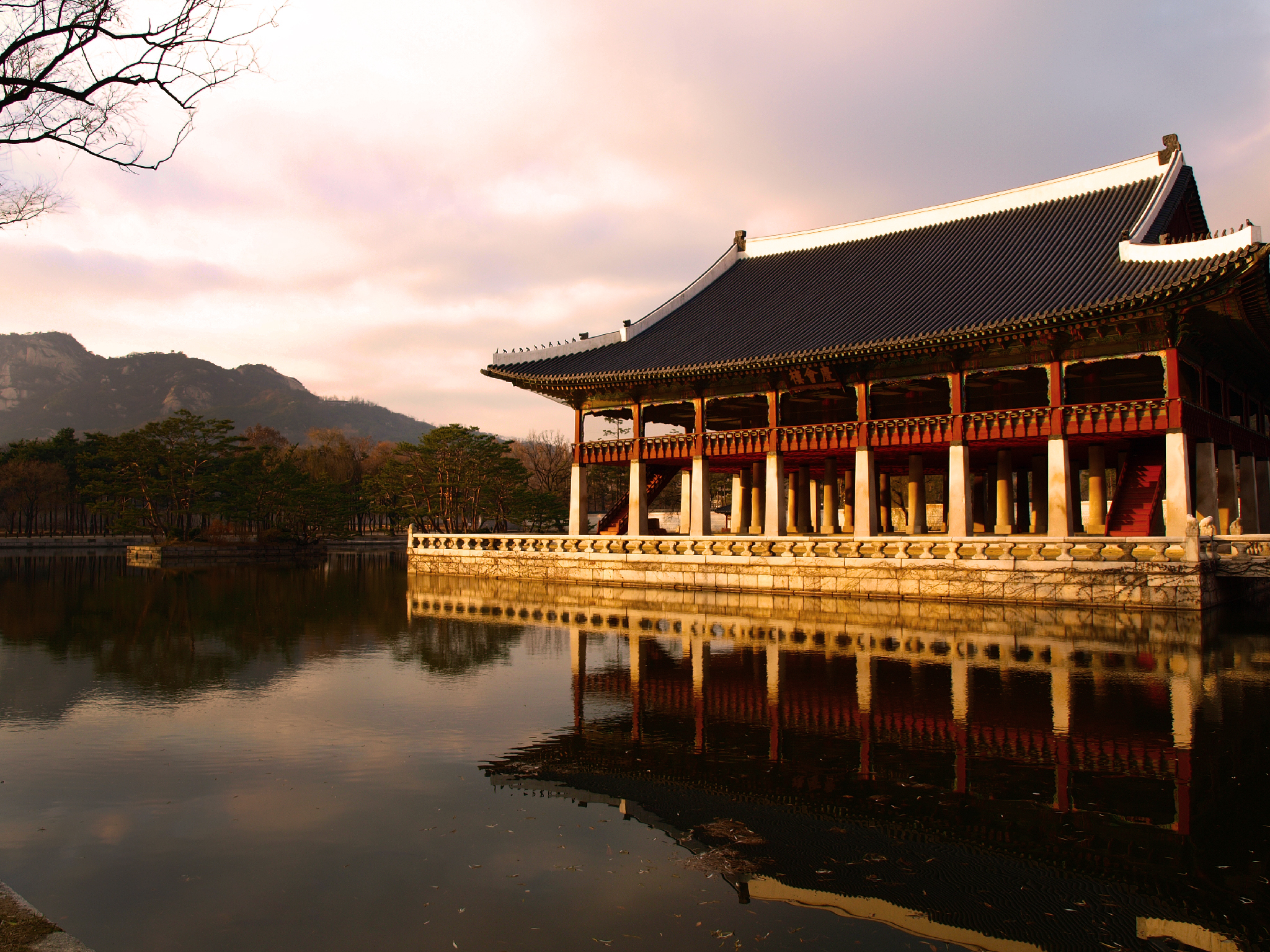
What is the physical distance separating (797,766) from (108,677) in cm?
1089

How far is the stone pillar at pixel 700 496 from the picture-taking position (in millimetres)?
32438

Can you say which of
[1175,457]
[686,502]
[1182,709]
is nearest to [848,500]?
[686,502]

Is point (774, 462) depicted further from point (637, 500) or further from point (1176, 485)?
point (1176, 485)

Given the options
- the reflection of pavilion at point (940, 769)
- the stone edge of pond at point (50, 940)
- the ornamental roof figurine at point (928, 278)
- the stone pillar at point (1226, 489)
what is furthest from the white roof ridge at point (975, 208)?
the stone edge of pond at point (50, 940)

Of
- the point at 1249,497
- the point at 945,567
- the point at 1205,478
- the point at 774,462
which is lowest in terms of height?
the point at 945,567

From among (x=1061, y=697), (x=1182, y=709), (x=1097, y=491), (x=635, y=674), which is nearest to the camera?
(x=1182, y=709)

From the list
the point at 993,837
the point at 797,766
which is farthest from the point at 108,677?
the point at 993,837

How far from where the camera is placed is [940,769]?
26.6 ft

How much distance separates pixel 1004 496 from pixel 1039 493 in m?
2.51

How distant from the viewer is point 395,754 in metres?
8.66

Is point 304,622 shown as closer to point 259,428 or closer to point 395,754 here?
point 395,754

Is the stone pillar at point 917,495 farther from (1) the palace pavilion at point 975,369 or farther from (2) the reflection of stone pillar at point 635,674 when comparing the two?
Answer: (2) the reflection of stone pillar at point 635,674

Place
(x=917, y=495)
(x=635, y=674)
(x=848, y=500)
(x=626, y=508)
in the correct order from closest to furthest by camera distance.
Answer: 1. (x=635, y=674)
2. (x=917, y=495)
3. (x=626, y=508)
4. (x=848, y=500)

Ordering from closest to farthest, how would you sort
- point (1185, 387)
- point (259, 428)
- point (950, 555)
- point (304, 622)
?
point (304, 622) → point (950, 555) → point (1185, 387) → point (259, 428)
